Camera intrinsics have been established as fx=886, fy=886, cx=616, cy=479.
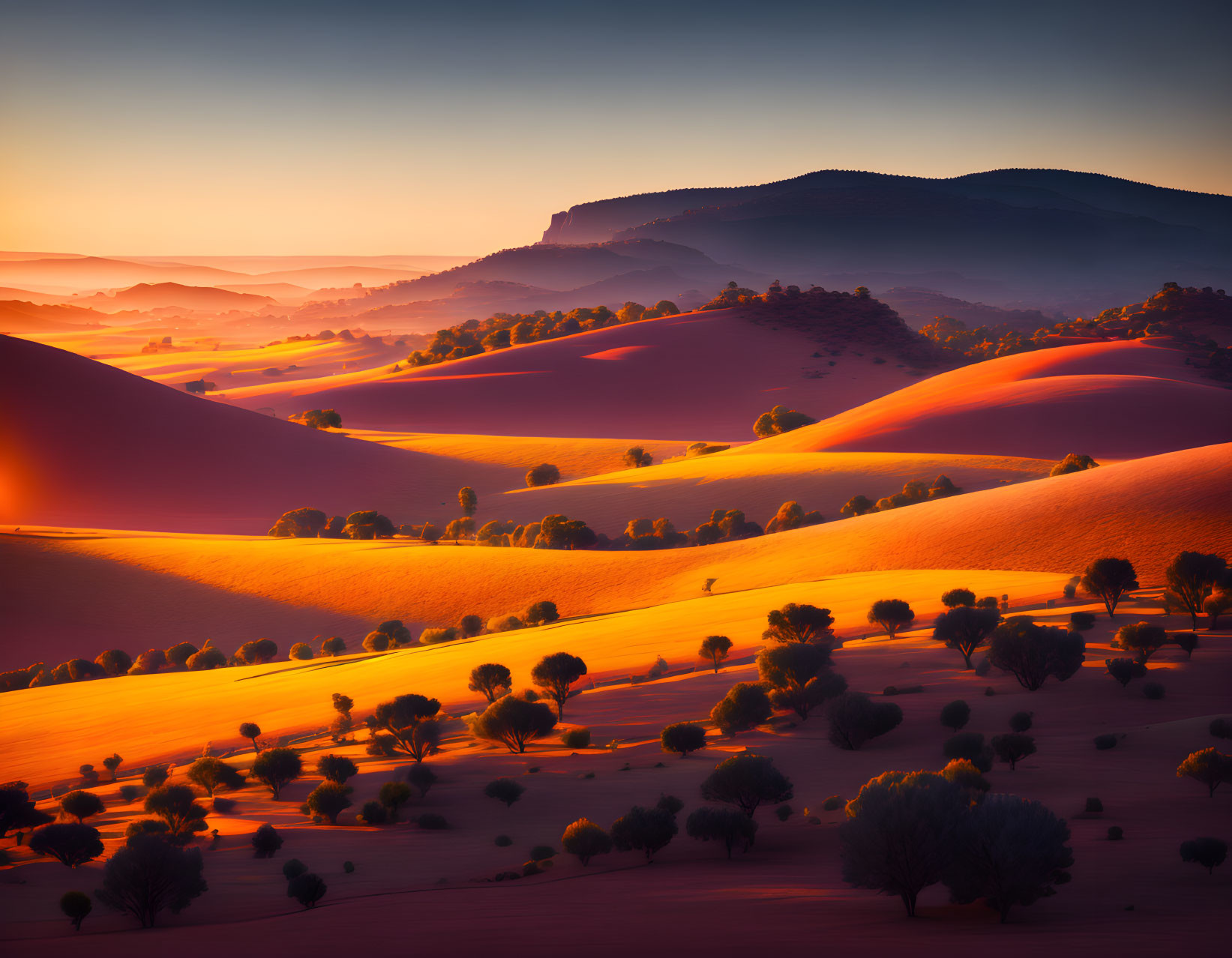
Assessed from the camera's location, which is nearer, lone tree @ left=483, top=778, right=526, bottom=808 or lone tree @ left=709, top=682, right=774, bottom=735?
lone tree @ left=483, top=778, right=526, bottom=808

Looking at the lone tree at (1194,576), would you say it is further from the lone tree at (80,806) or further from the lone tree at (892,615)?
the lone tree at (80,806)

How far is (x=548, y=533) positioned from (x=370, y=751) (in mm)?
29865

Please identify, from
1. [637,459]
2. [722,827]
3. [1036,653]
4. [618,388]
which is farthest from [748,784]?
[618,388]

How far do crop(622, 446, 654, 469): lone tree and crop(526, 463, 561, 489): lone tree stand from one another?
819 cm

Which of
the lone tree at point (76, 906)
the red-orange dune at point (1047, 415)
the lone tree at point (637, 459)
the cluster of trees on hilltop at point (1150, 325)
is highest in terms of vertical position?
the cluster of trees on hilltop at point (1150, 325)

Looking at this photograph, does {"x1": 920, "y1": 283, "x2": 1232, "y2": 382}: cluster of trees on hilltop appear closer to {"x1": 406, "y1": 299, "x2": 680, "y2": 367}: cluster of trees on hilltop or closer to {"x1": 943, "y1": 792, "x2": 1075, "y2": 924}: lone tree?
{"x1": 406, "y1": 299, "x2": 680, "y2": 367}: cluster of trees on hilltop

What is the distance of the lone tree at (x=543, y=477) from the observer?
7269 cm

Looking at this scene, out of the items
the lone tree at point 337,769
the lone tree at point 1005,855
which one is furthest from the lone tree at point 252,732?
the lone tree at point 1005,855

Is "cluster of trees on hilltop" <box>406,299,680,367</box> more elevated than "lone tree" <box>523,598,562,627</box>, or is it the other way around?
"cluster of trees on hilltop" <box>406,299,680,367</box>

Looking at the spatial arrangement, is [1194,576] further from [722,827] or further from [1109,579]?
[722,827]

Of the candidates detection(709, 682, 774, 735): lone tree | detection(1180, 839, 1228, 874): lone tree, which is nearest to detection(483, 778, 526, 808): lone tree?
detection(709, 682, 774, 735): lone tree

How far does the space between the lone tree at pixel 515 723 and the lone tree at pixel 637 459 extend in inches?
2208

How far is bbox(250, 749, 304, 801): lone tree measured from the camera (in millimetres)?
20750

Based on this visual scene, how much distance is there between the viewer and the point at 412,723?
916 inches
